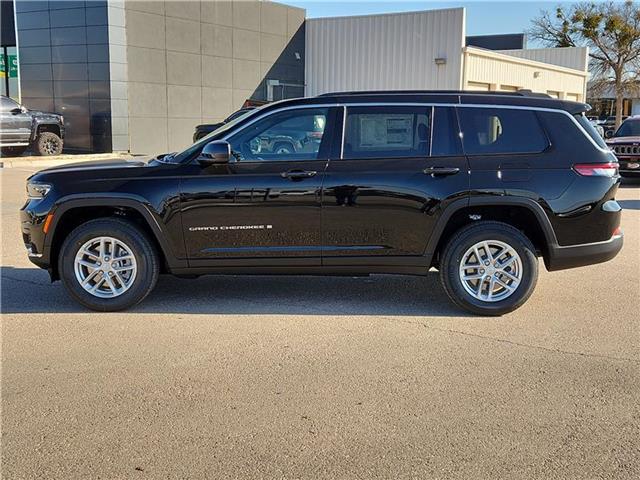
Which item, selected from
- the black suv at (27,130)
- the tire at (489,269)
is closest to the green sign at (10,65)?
the black suv at (27,130)

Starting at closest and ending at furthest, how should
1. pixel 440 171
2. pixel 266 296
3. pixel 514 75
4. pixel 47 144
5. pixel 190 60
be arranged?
pixel 440 171 → pixel 266 296 → pixel 47 144 → pixel 190 60 → pixel 514 75

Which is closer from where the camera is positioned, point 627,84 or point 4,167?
point 4,167

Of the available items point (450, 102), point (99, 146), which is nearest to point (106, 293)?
point (450, 102)

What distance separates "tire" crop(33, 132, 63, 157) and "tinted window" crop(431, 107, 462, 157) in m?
17.2

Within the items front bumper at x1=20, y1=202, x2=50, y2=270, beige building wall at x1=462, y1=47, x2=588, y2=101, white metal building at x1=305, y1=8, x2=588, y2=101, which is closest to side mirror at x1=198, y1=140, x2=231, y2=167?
front bumper at x1=20, y1=202, x2=50, y2=270

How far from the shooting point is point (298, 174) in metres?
5.44

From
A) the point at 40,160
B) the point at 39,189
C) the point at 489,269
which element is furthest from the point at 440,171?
the point at 40,160

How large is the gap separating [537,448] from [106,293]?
3780 millimetres

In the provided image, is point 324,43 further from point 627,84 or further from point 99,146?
point 627,84

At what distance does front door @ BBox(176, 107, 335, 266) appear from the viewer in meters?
5.46

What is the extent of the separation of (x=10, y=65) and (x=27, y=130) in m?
6.85

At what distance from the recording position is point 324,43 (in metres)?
27.4

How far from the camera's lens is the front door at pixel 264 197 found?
5.46m

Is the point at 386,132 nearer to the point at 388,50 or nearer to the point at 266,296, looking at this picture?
the point at 266,296
